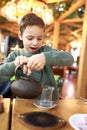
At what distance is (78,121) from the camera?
961 millimetres

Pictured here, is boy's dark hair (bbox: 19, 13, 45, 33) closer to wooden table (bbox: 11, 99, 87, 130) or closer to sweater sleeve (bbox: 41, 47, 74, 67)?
sweater sleeve (bbox: 41, 47, 74, 67)

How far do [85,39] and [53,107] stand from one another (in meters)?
2.48

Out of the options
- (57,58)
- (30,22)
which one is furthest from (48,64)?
(30,22)

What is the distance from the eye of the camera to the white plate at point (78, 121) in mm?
898

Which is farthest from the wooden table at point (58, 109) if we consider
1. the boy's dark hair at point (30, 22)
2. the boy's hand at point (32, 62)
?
the boy's dark hair at point (30, 22)

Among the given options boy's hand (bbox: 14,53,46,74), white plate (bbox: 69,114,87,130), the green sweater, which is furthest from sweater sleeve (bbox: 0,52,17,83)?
white plate (bbox: 69,114,87,130)

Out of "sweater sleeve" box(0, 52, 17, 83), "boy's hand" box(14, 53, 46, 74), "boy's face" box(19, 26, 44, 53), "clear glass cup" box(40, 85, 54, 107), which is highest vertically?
"boy's face" box(19, 26, 44, 53)

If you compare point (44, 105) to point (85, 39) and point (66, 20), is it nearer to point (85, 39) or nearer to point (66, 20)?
point (85, 39)

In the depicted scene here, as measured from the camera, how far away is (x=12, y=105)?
3.72 ft

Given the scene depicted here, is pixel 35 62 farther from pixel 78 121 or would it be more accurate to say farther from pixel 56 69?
pixel 56 69

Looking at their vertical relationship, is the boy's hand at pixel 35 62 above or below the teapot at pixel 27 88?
above

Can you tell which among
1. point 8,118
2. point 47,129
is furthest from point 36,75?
point 47,129

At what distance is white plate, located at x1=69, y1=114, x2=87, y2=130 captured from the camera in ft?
2.95

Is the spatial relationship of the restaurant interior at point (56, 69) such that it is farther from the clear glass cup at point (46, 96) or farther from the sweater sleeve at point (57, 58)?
the sweater sleeve at point (57, 58)
